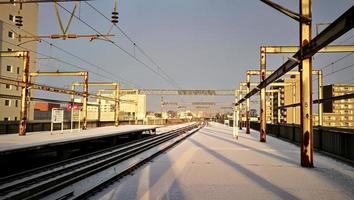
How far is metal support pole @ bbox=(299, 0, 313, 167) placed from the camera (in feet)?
39.7

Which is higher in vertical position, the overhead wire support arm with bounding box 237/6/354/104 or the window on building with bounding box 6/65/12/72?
the window on building with bounding box 6/65/12/72

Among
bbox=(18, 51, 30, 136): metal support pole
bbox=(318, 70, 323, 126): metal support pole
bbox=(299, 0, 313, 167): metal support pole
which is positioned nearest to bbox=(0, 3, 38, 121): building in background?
bbox=(18, 51, 30, 136): metal support pole

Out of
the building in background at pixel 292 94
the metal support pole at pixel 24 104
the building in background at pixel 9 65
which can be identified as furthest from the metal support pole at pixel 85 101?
the building in background at pixel 292 94

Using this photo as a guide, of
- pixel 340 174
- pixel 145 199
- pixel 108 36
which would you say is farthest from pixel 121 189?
pixel 108 36

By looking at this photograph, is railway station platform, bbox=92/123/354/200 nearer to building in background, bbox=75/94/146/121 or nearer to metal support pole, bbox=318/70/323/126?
metal support pole, bbox=318/70/323/126

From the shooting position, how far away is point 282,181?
9367mm

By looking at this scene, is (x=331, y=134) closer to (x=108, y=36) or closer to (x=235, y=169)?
(x=235, y=169)

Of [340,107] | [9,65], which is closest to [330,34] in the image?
[340,107]

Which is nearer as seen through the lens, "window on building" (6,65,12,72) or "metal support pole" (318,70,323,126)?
"metal support pole" (318,70,323,126)

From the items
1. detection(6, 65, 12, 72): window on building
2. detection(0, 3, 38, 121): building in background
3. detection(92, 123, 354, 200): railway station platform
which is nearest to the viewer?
detection(92, 123, 354, 200): railway station platform

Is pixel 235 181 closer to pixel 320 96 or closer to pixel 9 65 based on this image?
pixel 320 96

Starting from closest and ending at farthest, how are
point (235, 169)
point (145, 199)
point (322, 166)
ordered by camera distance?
point (145, 199) → point (235, 169) → point (322, 166)

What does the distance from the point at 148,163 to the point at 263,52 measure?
13836 millimetres

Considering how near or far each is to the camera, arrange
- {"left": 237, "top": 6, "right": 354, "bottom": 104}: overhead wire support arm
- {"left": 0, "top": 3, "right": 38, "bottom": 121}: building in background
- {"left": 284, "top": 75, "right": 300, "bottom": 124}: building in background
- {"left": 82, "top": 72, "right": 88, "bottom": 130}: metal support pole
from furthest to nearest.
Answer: {"left": 0, "top": 3, "right": 38, "bottom": 121}: building in background → {"left": 82, "top": 72, "right": 88, "bottom": 130}: metal support pole → {"left": 284, "top": 75, "right": 300, "bottom": 124}: building in background → {"left": 237, "top": 6, "right": 354, "bottom": 104}: overhead wire support arm
